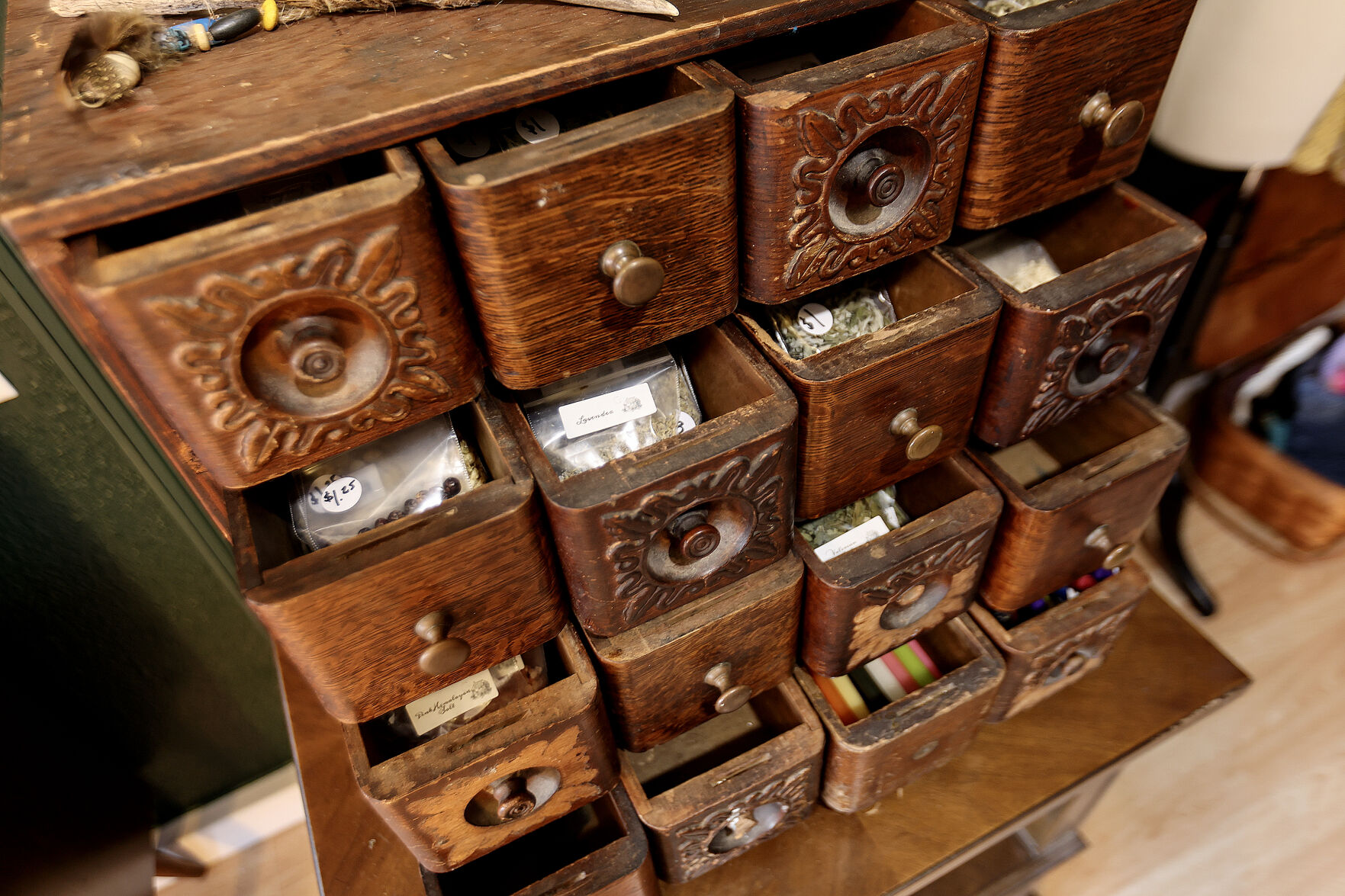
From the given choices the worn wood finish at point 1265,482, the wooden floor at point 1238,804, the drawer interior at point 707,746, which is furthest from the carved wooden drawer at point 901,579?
the worn wood finish at point 1265,482

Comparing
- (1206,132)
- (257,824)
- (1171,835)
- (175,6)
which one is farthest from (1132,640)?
(257,824)

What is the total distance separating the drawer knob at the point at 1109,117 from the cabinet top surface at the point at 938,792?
2.52 ft

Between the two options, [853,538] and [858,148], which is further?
[853,538]

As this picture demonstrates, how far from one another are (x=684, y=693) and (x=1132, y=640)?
0.75 m

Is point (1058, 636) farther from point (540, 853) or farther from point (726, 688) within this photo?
point (540, 853)

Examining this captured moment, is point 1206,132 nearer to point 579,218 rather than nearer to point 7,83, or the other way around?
point 579,218

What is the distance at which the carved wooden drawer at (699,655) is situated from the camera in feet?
2.51

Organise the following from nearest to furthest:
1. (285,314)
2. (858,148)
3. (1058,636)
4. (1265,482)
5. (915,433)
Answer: (285,314) < (858,148) < (915,433) < (1058,636) < (1265,482)

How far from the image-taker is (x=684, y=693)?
831mm

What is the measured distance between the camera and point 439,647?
65 cm

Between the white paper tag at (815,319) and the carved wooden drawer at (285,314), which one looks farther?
the white paper tag at (815,319)

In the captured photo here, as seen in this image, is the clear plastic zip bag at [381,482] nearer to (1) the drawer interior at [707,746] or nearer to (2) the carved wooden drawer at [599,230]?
(2) the carved wooden drawer at [599,230]

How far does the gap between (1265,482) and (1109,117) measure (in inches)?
52.3

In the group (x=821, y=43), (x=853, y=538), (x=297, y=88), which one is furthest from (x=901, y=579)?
(x=297, y=88)
